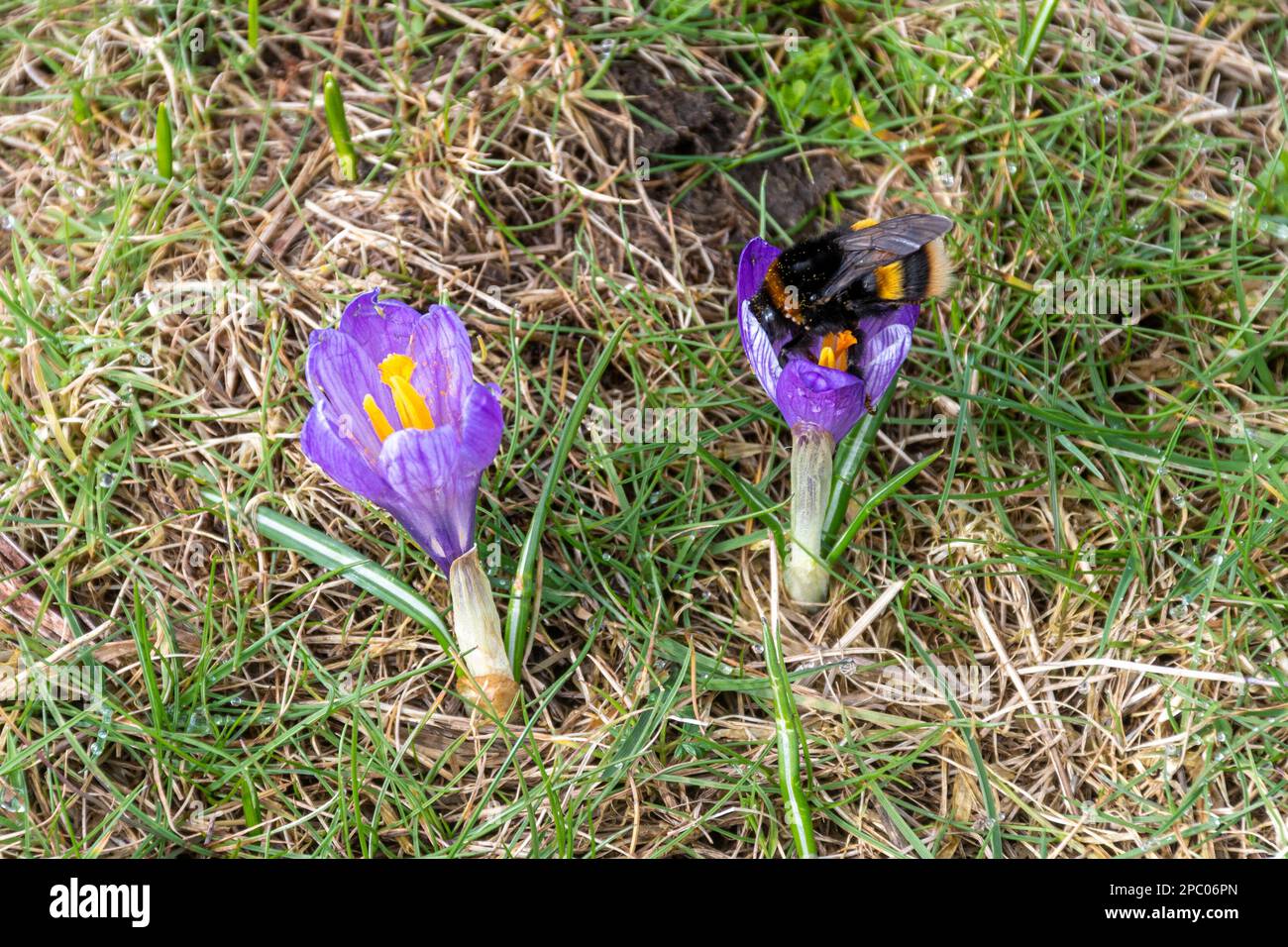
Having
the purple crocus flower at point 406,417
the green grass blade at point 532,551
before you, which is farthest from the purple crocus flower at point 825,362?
the purple crocus flower at point 406,417

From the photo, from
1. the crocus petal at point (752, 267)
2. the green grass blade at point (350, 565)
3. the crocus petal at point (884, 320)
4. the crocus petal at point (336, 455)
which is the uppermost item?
the crocus petal at point (752, 267)

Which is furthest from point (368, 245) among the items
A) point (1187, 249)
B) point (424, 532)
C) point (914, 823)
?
point (1187, 249)

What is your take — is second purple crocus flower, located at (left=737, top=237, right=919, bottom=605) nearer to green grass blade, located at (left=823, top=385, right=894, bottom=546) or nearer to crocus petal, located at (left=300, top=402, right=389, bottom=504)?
green grass blade, located at (left=823, top=385, right=894, bottom=546)

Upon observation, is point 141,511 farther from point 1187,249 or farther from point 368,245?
point 1187,249

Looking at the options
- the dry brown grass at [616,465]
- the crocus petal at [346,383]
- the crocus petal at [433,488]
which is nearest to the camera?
the crocus petal at [433,488]

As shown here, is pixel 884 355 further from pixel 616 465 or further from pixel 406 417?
pixel 406 417

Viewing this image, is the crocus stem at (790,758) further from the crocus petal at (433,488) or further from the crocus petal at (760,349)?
the crocus petal at (433,488)

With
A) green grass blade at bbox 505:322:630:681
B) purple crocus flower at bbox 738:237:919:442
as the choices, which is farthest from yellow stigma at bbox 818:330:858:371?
green grass blade at bbox 505:322:630:681

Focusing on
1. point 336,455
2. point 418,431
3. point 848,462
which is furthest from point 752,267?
point 336,455
